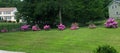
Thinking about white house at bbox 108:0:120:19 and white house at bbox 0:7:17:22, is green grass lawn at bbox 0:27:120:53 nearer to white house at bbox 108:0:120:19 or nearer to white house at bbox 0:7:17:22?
white house at bbox 108:0:120:19

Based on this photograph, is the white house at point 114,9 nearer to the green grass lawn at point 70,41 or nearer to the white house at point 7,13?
the green grass lawn at point 70,41

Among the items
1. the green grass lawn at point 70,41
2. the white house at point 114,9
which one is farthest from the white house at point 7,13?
the green grass lawn at point 70,41

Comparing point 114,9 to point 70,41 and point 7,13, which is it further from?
point 7,13

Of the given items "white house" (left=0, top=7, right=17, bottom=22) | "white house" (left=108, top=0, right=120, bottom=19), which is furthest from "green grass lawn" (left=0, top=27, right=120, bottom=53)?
"white house" (left=0, top=7, right=17, bottom=22)

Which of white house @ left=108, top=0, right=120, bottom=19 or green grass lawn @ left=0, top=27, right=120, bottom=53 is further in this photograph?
white house @ left=108, top=0, right=120, bottom=19

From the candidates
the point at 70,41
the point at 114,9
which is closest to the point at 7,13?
the point at 114,9

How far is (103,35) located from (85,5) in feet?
78.1

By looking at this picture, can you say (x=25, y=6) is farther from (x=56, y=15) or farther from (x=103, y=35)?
(x=103, y=35)

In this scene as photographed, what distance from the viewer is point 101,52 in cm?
1304

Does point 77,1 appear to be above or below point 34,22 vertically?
above

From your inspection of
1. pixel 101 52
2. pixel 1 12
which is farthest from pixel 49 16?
pixel 1 12

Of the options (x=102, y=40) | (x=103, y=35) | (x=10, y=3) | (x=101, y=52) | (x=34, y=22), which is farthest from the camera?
(x=10, y=3)

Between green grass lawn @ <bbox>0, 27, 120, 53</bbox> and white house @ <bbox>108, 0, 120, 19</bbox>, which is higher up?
white house @ <bbox>108, 0, 120, 19</bbox>

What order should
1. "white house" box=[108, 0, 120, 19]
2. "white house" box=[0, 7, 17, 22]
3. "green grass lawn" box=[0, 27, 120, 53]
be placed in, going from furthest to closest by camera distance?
"white house" box=[0, 7, 17, 22] → "white house" box=[108, 0, 120, 19] → "green grass lawn" box=[0, 27, 120, 53]
